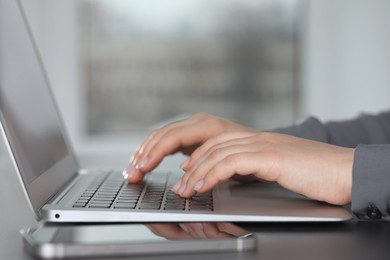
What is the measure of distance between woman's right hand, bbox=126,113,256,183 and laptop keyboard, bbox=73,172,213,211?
24 mm

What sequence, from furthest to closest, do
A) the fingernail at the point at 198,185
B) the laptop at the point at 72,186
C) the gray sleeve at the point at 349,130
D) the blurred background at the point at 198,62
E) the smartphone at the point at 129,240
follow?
the blurred background at the point at 198,62
the gray sleeve at the point at 349,130
the fingernail at the point at 198,185
the laptop at the point at 72,186
the smartphone at the point at 129,240

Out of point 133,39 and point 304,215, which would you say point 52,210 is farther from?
point 133,39

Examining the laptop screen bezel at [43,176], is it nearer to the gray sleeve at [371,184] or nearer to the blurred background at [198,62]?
the gray sleeve at [371,184]

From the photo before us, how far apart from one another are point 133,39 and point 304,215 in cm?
289

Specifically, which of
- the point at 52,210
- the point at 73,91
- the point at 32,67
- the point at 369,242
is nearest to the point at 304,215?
the point at 369,242

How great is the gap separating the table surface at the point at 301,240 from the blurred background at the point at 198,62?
267cm

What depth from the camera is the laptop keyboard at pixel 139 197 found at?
2.79 feet

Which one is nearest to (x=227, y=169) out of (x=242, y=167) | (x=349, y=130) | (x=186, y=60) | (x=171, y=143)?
(x=242, y=167)

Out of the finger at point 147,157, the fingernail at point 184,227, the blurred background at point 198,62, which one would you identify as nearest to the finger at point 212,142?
the finger at point 147,157

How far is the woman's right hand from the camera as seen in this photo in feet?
3.67

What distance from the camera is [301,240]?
0.74m

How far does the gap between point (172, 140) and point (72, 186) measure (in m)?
0.18

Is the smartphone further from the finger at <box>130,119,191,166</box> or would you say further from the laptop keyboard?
the finger at <box>130,119,191,166</box>

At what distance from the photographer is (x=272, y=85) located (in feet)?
12.4
